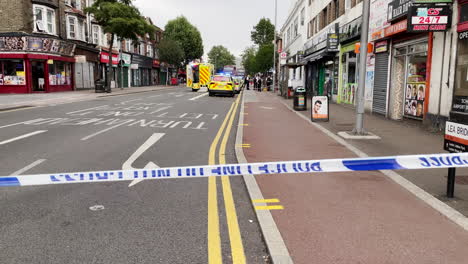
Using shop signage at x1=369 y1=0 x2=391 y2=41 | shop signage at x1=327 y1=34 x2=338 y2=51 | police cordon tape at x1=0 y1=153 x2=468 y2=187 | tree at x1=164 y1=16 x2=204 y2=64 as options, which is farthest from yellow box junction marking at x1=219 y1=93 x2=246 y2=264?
tree at x1=164 y1=16 x2=204 y2=64

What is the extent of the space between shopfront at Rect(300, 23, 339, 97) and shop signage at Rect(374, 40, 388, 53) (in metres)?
6.91

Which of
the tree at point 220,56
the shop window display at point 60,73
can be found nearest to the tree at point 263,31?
the tree at point 220,56

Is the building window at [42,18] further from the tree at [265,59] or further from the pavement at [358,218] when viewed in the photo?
the tree at [265,59]

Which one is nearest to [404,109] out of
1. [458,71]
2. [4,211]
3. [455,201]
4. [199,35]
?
[458,71]

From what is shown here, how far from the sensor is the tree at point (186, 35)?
75875 mm

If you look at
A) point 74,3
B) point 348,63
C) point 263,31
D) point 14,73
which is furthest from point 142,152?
point 263,31

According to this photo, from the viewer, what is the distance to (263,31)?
4264 inches

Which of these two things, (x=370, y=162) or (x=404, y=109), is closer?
(x=370, y=162)

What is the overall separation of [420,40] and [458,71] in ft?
8.86

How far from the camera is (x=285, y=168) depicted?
13.5 feet

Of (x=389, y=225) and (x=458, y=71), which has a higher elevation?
(x=458, y=71)

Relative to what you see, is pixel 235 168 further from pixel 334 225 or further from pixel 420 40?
pixel 420 40

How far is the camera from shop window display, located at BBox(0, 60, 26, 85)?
101ft

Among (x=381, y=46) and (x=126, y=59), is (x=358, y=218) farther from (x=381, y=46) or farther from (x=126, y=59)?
(x=126, y=59)
